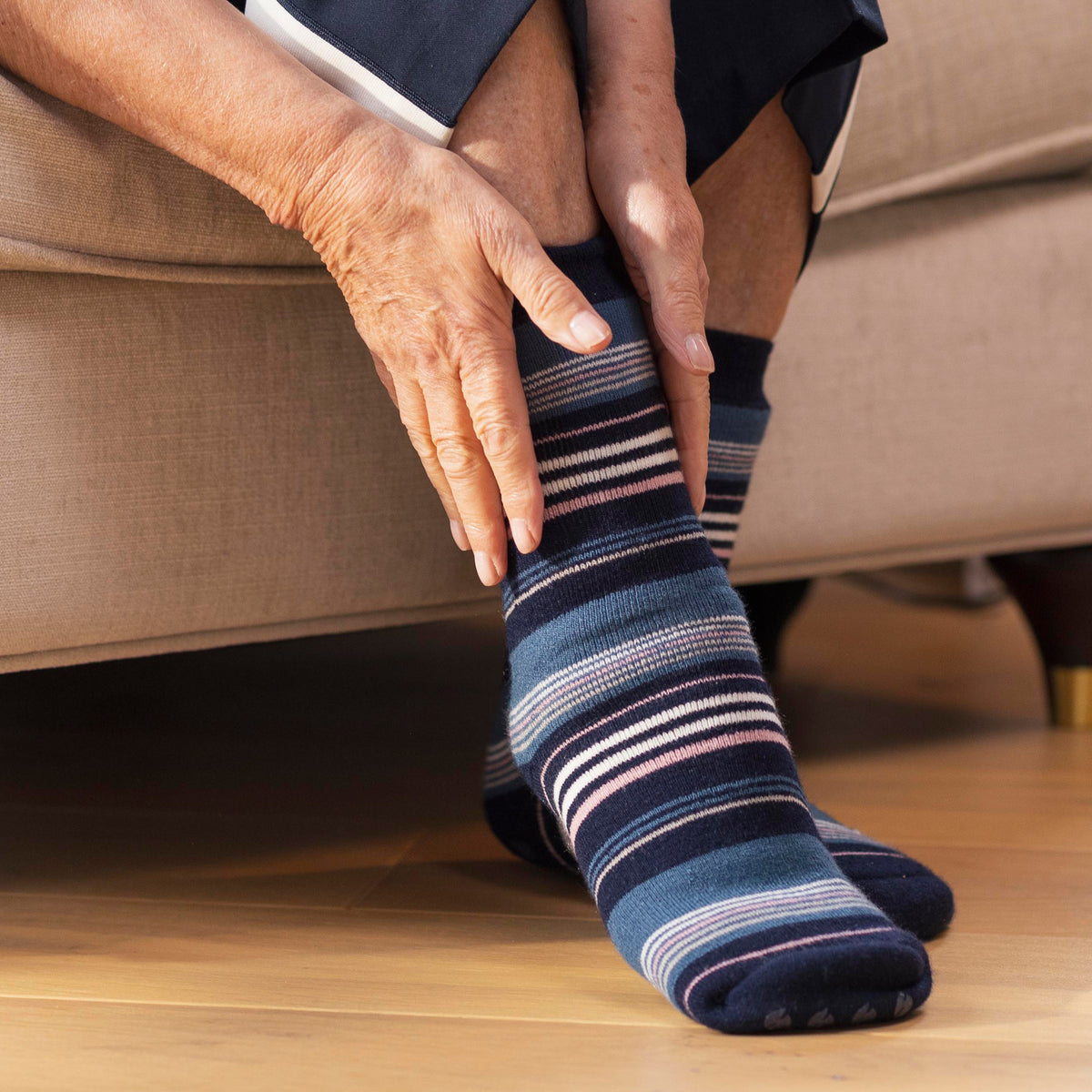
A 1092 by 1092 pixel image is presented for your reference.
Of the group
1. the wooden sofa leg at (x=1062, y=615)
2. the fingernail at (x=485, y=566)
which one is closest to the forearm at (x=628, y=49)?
the fingernail at (x=485, y=566)

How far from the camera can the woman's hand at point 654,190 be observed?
56 centimetres

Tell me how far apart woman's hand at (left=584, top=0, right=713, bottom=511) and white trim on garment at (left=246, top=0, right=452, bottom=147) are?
80 millimetres

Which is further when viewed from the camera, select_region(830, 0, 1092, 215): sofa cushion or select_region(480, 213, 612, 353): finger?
select_region(830, 0, 1092, 215): sofa cushion

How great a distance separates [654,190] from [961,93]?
42 cm

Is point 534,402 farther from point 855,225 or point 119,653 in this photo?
point 855,225

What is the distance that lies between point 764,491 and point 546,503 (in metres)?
0.37

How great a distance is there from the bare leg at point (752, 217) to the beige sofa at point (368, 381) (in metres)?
0.18

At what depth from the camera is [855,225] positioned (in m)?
0.90

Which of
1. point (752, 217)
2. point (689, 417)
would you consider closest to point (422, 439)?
point (689, 417)

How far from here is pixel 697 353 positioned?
56cm

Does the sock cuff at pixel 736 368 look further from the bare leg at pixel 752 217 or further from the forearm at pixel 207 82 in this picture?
the forearm at pixel 207 82

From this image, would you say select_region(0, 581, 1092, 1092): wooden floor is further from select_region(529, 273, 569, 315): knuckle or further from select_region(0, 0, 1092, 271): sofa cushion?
select_region(0, 0, 1092, 271): sofa cushion

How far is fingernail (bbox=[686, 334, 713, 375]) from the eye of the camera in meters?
0.56

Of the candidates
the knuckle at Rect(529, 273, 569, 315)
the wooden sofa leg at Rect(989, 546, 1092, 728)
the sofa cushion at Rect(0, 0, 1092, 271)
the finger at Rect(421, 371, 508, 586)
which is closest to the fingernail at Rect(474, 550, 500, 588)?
the finger at Rect(421, 371, 508, 586)
